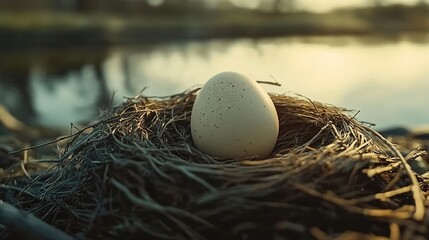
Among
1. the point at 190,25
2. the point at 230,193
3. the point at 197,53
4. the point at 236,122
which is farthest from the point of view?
the point at 190,25

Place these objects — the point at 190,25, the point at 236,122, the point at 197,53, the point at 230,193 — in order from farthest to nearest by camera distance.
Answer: the point at 190,25 → the point at 197,53 → the point at 236,122 → the point at 230,193

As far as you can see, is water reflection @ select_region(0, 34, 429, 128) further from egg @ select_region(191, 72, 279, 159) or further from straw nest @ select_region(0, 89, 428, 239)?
straw nest @ select_region(0, 89, 428, 239)

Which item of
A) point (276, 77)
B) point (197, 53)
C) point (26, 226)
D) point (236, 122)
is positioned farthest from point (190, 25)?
point (26, 226)

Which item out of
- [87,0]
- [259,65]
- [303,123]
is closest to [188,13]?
[87,0]

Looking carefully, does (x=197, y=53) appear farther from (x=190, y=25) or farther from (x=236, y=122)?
(x=236, y=122)

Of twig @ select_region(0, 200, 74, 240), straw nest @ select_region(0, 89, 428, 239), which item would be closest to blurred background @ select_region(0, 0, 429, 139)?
straw nest @ select_region(0, 89, 428, 239)

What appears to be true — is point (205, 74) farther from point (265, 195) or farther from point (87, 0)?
point (87, 0)

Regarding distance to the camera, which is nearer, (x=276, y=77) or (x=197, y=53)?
(x=276, y=77)
